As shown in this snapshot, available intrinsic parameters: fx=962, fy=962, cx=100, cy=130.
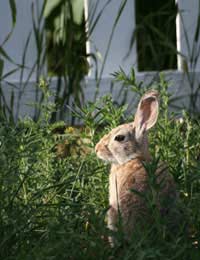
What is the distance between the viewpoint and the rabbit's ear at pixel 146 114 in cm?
376

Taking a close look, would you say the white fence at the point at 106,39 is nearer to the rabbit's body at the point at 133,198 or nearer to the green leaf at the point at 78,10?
the green leaf at the point at 78,10

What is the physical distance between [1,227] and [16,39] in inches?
146

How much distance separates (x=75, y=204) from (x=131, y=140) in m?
0.46

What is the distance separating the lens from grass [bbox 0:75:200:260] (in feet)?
9.94

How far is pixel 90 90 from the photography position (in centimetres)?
701

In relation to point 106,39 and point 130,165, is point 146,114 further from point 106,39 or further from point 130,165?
point 106,39

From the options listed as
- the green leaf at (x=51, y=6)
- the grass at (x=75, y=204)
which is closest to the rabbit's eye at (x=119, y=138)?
the grass at (x=75, y=204)

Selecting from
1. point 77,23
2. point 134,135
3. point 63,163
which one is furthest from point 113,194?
point 77,23

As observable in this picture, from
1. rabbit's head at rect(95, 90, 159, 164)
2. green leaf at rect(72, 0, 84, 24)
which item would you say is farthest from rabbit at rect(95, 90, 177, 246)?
green leaf at rect(72, 0, 84, 24)

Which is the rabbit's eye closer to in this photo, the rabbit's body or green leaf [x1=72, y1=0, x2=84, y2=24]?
the rabbit's body

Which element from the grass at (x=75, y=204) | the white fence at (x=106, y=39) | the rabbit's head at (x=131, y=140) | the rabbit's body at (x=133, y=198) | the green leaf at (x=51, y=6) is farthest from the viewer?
the white fence at (x=106, y=39)

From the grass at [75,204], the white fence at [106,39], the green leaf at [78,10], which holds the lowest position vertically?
the grass at [75,204]

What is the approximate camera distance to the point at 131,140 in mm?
3781

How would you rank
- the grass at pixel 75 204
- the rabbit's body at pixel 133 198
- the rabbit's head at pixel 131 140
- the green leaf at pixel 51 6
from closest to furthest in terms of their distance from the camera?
the grass at pixel 75 204 < the rabbit's body at pixel 133 198 < the rabbit's head at pixel 131 140 < the green leaf at pixel 51 6
